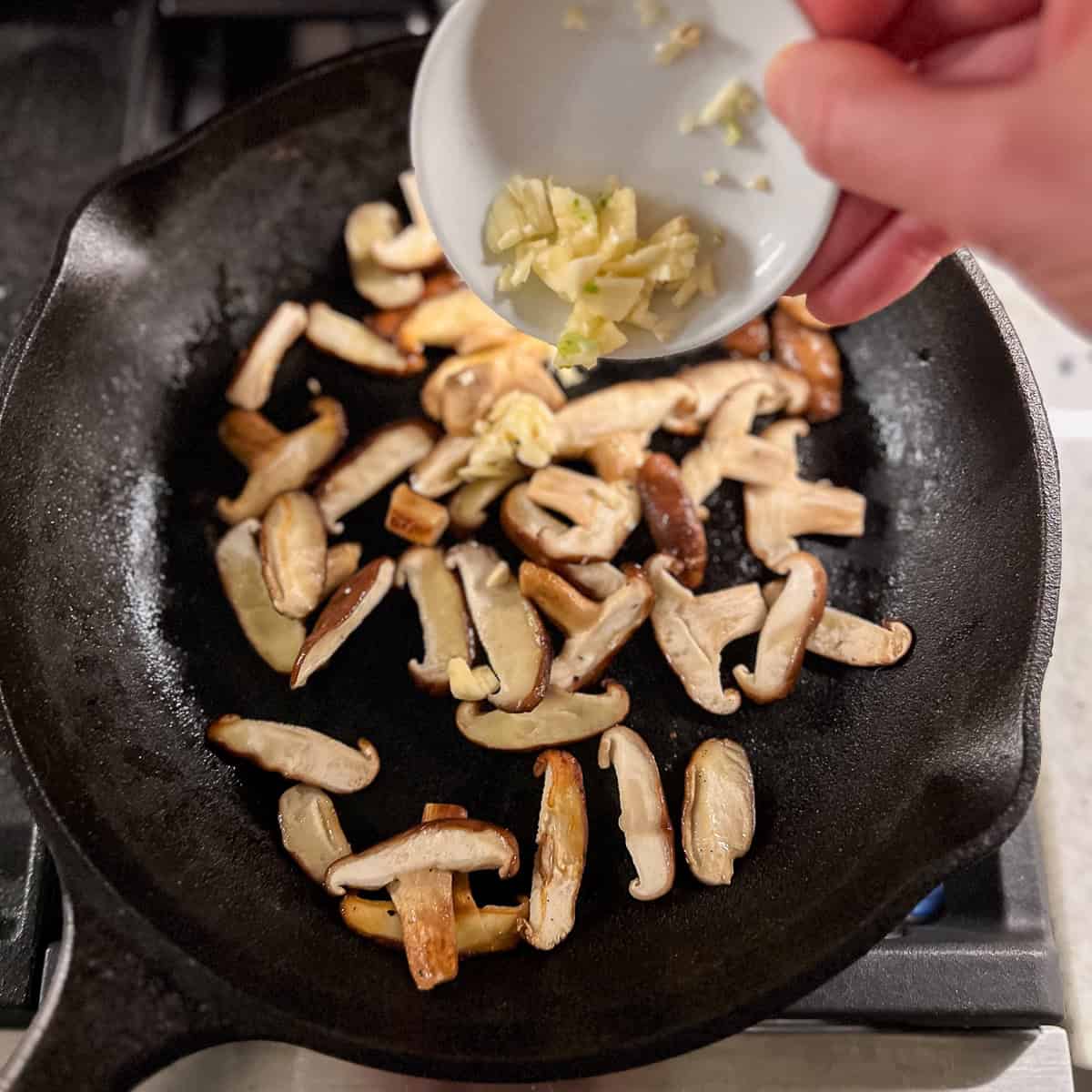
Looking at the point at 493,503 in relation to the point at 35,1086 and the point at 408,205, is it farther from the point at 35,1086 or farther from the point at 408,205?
the point at 35,1086

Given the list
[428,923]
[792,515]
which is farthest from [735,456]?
[428,923]

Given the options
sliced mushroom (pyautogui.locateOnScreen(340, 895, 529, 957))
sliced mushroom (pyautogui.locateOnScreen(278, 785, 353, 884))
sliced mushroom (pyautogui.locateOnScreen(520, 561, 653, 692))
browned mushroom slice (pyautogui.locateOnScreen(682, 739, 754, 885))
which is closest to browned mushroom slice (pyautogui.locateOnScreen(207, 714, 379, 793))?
sliced mushroom (pyautogui.locateOnScreen(278, 785, 353, 884))

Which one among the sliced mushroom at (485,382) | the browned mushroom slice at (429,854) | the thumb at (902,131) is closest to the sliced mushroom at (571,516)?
the sliced mushroom at (485,382)

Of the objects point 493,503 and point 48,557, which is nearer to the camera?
point 48,557

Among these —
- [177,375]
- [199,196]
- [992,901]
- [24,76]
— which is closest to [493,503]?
[177,375]

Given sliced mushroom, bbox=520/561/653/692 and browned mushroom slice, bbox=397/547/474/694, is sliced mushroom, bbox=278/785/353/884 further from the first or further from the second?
sliced mushroom, bbox=520/561/653/692

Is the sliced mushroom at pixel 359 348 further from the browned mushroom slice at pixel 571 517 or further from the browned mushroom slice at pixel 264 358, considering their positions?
the browned mushroom slice at pixel 571 517

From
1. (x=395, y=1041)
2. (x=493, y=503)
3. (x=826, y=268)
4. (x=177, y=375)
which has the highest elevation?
(x=826, y=268)
